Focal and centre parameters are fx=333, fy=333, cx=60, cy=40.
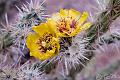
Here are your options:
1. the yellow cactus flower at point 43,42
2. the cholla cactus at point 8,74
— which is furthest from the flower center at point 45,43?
the cholla cactus at point 8,74

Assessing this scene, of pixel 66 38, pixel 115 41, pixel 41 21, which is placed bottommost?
pixel 115 41

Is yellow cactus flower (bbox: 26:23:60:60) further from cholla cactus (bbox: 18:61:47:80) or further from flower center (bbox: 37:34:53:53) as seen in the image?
cholla cactus (bbox: 18:61:47:80)

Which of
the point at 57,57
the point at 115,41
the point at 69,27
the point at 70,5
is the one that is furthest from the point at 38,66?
the point at 70,5

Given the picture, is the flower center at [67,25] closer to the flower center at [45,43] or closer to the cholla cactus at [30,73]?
the flower center at [45,43]

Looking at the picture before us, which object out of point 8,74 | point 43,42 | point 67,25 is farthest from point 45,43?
point 8,74

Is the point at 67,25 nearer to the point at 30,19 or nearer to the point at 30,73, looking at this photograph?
the point at 30,19

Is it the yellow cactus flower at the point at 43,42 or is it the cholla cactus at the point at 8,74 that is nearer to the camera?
the yellow cactus flower at the point at 43,42

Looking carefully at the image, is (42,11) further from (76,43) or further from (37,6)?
(76,43)
